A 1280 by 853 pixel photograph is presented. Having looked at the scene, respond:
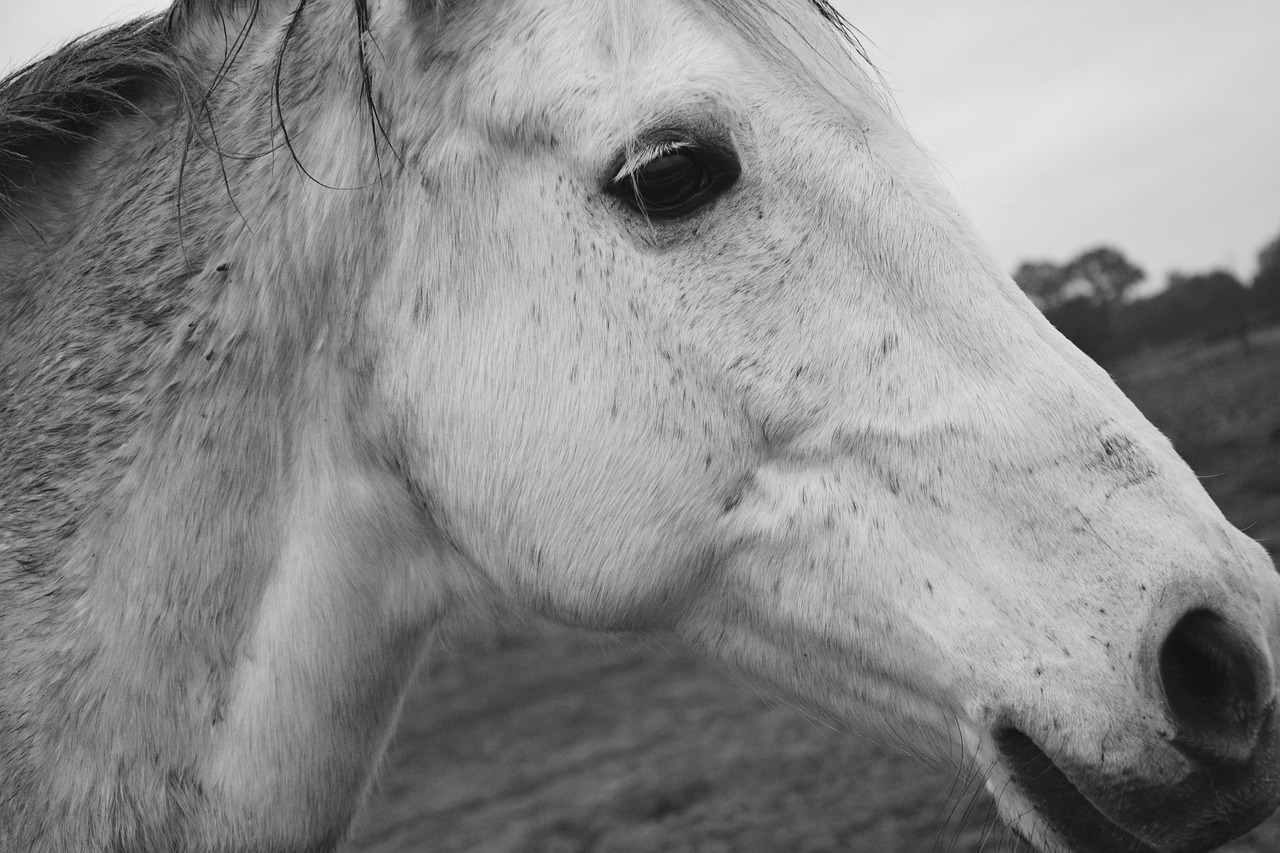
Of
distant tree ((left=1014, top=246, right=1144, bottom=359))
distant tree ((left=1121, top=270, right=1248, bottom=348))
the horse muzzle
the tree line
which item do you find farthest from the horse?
distant tree ((left=1121, top=270, right=1248, bottom=348))

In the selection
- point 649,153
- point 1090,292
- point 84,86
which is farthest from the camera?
point 1090,292

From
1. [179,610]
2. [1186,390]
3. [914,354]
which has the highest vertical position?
[179,610]

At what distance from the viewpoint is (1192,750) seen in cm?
130

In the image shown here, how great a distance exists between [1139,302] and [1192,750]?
14.2 m

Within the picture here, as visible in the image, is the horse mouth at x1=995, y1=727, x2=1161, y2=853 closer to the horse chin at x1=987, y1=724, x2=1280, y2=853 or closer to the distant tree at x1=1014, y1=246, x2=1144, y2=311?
the horse chin at x1=987, y1=724, x2=1280, y2=853

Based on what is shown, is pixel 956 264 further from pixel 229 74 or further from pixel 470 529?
pixel 229 74

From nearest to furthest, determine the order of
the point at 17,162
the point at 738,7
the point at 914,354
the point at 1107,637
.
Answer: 1. the point at 1107,637
2. the point at 914,354
3. the point at 738,7
4. the point at 17,162

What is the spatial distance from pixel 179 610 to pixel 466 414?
2.12 feet

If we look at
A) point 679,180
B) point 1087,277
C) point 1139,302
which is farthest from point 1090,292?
point 679,180

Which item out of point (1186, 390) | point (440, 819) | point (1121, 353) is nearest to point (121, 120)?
point (440, 819)

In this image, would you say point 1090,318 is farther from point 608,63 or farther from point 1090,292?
point 608,63

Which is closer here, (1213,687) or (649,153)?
(1213,687)

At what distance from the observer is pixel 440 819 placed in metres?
6.04

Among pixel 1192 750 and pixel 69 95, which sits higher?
pixel 69 95
